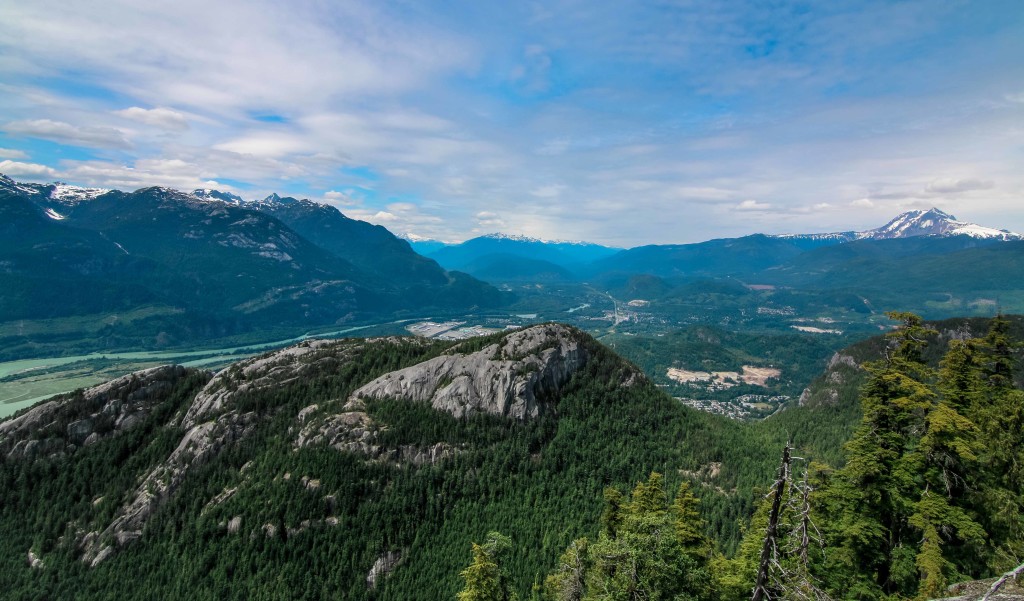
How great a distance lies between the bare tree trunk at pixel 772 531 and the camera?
615 inches

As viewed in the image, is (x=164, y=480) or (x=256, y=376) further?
(x=256, y=376)

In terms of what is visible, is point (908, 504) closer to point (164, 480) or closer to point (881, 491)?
point (881, 491)

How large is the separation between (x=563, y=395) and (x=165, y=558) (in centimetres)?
10814

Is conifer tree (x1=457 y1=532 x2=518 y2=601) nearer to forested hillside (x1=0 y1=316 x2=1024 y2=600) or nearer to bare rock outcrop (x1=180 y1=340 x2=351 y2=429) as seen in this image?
forested hillside (x1=0 y1=316 x2=1024 y2=600)

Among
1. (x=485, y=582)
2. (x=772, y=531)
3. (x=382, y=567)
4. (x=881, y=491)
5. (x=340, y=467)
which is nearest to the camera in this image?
(x=772, y=531)

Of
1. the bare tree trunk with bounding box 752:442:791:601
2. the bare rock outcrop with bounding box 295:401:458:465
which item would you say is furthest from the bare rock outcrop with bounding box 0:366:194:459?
the bare tree trunk with bounding box 752:442:791:601

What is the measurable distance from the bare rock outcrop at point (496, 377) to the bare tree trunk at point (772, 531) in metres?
115

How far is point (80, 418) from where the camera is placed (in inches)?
5379

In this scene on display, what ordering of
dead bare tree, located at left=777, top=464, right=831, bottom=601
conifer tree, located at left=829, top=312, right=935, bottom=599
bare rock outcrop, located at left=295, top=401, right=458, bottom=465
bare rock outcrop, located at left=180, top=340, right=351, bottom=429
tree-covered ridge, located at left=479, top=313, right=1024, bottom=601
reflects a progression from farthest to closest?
bare rock outcrop, located at left=180, top=340, right=351, bottom=429
bare rock outcrop, located at left=295, top=401, right=458, bottom=465
conifer tree, located at left=829, top=312, right=935, bottom=599
tree-covered ridge, located at left=479, top=313, right=1024, bottom=601
dead bare tree, located at left=777, top=464, right=831, bottom=601

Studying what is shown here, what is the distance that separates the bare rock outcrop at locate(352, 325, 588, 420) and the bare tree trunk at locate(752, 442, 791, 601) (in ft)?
378

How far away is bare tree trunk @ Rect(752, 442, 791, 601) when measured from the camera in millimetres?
15615

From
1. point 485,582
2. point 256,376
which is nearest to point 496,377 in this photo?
point 256,376

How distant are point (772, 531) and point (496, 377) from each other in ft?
396

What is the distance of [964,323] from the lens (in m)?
194
